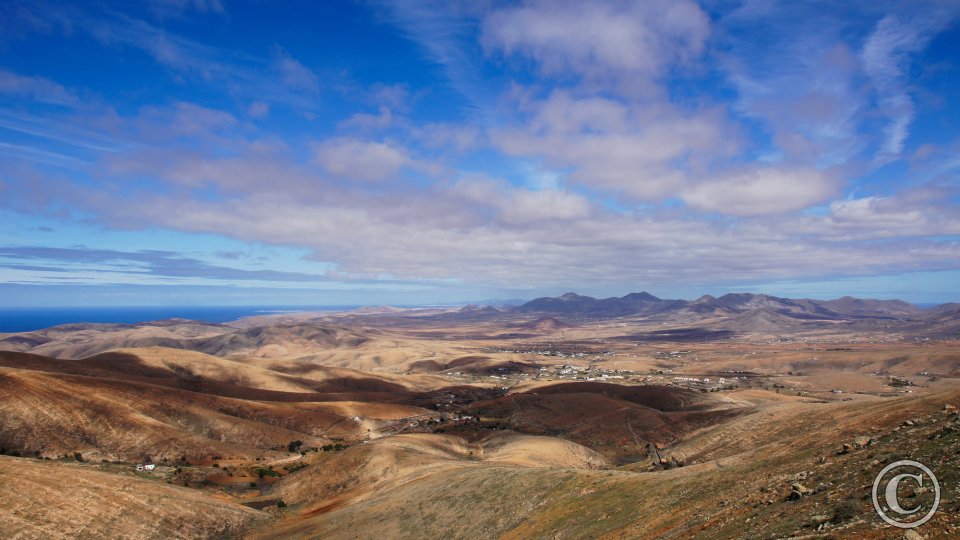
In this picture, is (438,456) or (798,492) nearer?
(798,492)

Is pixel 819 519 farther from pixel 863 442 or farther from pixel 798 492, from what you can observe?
pixel 863 442

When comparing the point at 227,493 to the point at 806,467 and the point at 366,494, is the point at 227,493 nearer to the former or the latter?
the point at 366,494

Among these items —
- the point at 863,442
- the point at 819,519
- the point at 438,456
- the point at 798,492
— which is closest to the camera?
the point at 819,519

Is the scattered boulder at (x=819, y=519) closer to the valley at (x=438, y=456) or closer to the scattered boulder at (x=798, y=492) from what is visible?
the valley at (x=438, y=456)

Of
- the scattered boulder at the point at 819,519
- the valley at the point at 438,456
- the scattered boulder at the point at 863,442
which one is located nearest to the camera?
the scattered boulder at the point at 819,519

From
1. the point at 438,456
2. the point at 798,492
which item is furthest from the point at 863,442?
the point at 438,456

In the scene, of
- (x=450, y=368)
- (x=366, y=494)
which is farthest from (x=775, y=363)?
(x=366, y=494)

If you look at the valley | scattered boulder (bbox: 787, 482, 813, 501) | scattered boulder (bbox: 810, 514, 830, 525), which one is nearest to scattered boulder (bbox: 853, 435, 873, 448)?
the valley

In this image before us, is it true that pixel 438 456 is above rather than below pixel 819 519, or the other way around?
below

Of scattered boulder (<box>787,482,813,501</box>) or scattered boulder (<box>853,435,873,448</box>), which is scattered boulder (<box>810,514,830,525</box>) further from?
scattered boulder (<box>853,435,873,448</box>)

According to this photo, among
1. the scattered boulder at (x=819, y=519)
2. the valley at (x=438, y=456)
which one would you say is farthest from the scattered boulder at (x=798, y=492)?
the scattered boulder at (x=819, y=519)

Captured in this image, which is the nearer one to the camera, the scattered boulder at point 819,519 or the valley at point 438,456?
the scattered boulder at point 819,519
